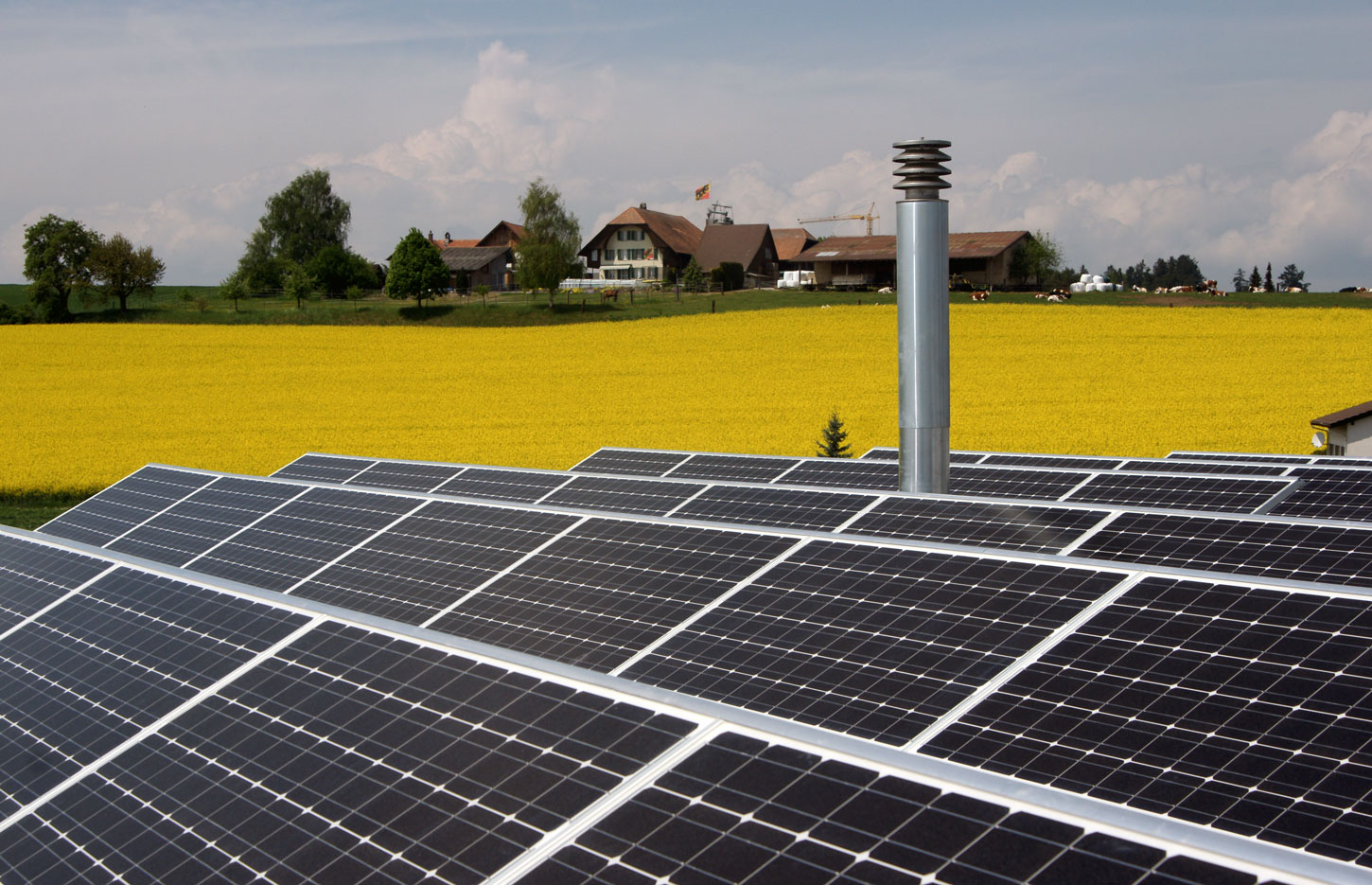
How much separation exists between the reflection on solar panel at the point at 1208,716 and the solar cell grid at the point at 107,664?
5370 mm

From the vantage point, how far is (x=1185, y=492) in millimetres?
16516

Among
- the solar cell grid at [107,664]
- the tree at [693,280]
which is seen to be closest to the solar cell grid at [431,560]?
the solar cell grid at [107,664]

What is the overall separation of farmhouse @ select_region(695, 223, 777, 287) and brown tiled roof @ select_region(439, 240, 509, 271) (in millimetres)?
28100

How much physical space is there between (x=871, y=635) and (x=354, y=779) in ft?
13.1

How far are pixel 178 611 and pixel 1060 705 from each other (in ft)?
23.8

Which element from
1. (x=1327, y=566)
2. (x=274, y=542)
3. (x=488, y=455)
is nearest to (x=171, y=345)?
(x=488, y=455)

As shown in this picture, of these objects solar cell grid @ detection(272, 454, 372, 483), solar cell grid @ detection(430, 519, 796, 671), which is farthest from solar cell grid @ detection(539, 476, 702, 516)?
solar cell grid @ detection(272, 454, 372, 483)

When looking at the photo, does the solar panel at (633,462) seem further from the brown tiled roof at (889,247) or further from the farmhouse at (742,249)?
the farmhouse at (742,249)

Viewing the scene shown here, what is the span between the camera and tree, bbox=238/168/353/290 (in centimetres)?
14075

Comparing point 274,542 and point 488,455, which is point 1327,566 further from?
point 488,455

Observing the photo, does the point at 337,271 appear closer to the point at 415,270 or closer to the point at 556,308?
the point at 415,270

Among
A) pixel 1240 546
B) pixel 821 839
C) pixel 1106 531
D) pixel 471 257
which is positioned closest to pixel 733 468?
pixel 1106 531

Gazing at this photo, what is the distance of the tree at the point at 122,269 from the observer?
296ft

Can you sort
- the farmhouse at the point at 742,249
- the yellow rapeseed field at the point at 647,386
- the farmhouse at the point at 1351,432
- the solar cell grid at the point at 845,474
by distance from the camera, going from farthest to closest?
1. the farmhouse at the point at 742,249
2. the yellow rapeseed field at the point at 647,386
3. the farmhouse at the point at 1351,432
4. the solar cell grid at the point at 845,474
